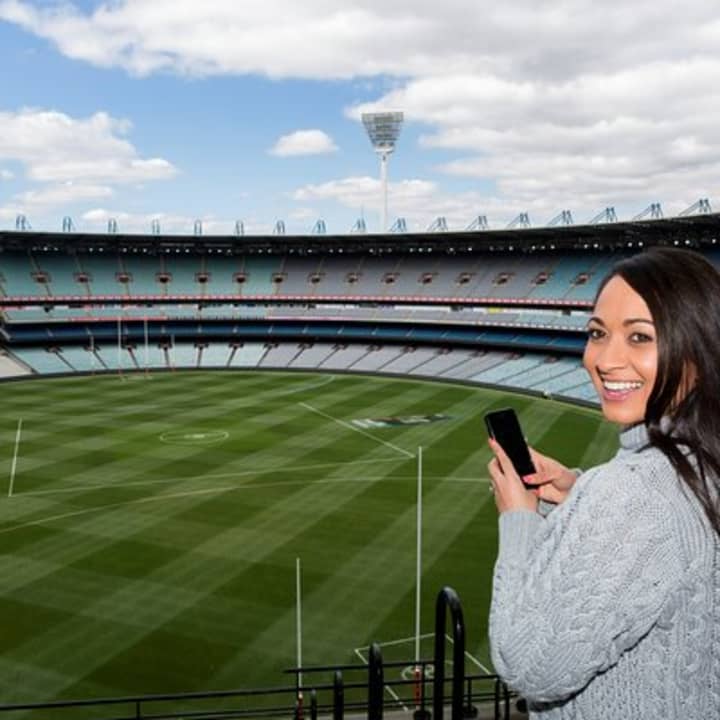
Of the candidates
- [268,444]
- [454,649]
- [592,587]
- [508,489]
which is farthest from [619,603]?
[268,444]

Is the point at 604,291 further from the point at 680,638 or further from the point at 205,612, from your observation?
the point at 205,612

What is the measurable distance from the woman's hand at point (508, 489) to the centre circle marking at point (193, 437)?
38765mm

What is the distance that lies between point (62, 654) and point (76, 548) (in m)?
7.38

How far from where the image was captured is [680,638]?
2.42 meters

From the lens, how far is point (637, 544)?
7.27 ft

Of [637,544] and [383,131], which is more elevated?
[383,131]

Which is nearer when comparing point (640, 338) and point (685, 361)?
point (685, 361)

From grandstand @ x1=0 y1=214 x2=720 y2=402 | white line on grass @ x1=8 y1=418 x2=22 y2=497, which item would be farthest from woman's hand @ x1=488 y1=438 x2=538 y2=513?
grandstand @ x1=0 y1=214 x2=720 y2=402

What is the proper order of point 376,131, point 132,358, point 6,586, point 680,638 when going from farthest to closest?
point 376,131, point 132,358, point 6,586, point 680,638

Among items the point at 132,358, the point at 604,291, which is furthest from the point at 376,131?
the point at 604,291

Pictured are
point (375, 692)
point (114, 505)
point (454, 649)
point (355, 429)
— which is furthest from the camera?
point (355, 429)

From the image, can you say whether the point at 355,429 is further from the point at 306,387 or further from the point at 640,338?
the point at 640,338

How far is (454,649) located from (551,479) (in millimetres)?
1153

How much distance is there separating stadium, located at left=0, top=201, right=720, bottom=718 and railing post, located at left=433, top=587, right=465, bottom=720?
4cm
